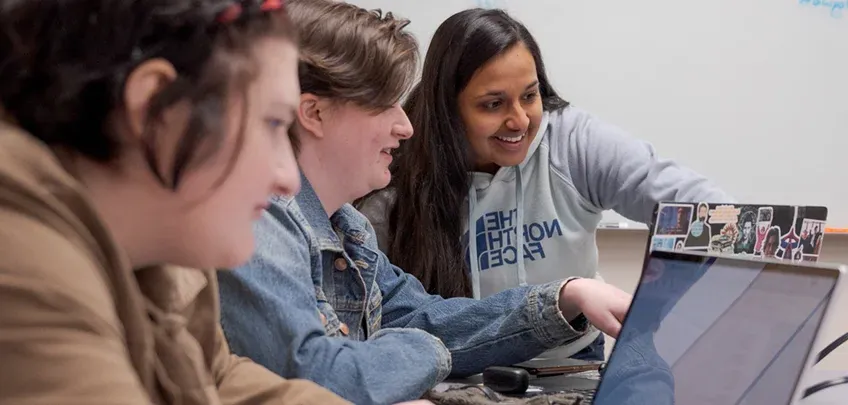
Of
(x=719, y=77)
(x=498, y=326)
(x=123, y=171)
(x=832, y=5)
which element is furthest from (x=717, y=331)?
(x=832, y=5)

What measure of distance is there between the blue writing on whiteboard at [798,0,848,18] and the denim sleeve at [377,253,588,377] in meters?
1.74

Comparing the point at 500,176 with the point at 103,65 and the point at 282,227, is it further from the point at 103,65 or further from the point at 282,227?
the point at 103,65

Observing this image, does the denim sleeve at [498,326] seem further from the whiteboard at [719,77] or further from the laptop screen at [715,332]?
the whiteboard at [719,77]

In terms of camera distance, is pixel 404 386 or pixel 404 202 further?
pixel 404 202

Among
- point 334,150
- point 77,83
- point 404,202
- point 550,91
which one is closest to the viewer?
point 77,83

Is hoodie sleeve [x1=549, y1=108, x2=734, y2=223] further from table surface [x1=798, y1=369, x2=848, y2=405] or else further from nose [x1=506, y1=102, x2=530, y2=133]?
table surface [x1=798, y1=369, x2=848, y2=405]

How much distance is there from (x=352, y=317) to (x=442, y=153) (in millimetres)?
744

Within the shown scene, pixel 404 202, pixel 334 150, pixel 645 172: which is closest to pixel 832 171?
pixel 645 172

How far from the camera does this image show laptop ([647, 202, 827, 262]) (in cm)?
107

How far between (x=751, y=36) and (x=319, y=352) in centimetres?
204

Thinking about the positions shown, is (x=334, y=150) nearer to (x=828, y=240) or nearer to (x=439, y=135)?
(x=439, y=135)

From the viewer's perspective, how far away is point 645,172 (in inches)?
69.7

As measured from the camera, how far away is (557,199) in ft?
5.92

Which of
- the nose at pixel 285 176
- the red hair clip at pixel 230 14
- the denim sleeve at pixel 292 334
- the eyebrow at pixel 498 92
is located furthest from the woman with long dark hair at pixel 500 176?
the red hair clip at pixel 230 14
